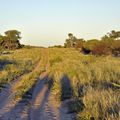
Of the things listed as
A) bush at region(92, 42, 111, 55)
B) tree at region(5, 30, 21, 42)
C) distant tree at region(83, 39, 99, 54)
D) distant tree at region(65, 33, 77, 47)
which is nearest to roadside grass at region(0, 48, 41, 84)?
bush at region(92, 42, 111, 55)

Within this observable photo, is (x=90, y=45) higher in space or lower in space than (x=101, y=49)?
higher

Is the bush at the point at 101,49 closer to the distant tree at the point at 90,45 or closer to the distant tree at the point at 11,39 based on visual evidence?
the distant tree at the point at 90,45

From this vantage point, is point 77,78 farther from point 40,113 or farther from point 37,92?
point 40,113

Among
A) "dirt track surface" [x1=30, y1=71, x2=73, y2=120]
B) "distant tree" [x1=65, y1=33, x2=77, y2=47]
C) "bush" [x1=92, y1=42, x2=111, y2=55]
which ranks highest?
"distant tree" [x1=65, y1=33, x2=77, y2=47]

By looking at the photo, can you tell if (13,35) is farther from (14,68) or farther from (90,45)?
(14,68)

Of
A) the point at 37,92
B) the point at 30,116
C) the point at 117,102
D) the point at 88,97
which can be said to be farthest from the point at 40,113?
the point at 37,92

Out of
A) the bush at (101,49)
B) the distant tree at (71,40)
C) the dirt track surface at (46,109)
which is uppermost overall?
the distant tree at (71,40)

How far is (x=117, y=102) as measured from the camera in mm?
10852

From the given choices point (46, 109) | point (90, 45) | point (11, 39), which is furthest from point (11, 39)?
point (46, 109)

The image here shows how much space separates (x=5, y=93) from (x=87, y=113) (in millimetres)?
6865

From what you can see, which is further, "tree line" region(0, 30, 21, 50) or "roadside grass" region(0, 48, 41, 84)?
"tree line" region(0, 30, 21, 50)

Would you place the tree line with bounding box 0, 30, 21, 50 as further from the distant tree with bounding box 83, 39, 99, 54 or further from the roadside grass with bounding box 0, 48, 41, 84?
the roadside grass with bounding box 0, 48, 41, 84

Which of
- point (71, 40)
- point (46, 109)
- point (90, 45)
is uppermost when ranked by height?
point (71, 40)

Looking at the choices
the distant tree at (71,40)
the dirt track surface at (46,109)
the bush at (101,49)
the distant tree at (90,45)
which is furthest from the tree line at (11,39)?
the dirt track surface at (46,109)
